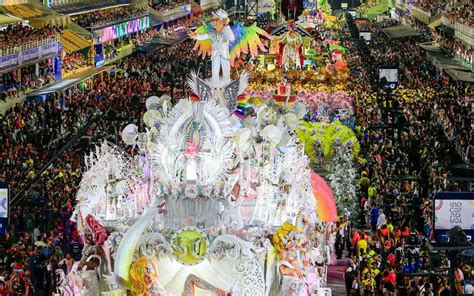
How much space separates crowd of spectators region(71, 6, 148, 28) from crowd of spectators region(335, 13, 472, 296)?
19.4 meters

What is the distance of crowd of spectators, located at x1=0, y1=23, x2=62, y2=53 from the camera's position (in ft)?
172

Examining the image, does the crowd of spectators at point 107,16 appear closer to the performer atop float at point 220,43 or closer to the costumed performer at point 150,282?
the performer atop float at point 220,43

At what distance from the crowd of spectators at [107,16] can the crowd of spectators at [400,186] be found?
19397mm

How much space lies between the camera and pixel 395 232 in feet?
97.7

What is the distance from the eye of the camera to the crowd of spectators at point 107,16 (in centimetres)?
7774

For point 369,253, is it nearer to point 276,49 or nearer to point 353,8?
point 276,49

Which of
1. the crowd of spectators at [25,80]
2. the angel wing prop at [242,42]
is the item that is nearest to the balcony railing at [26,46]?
the crowd of spectators at [25,80]

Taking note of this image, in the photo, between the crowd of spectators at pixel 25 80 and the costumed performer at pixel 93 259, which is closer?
A: the costumed performer at pixel 93 259

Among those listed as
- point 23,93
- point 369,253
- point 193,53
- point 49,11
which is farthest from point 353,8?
point 369,253

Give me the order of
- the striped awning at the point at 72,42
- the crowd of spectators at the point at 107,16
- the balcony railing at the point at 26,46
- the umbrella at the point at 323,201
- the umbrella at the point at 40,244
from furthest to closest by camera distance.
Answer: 1. the crowd of spectators at the point at 107,16
2. the striped awning at the point at 72,42
3. the balcony railing at the point at 26,46
4. the umbrella at the point at 40,244
5. the umbrella at the point at 323,201

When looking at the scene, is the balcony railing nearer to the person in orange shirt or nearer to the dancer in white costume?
the dancer in white costume

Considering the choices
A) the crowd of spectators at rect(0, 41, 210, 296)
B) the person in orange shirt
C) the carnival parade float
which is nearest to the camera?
the carnival parade float

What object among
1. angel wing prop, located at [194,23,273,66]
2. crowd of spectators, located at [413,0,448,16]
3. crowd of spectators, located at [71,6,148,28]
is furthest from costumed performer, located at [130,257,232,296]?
crowd of spectators, located at [413,0,448,16]

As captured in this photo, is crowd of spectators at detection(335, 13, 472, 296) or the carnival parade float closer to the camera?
the carnival parade float
